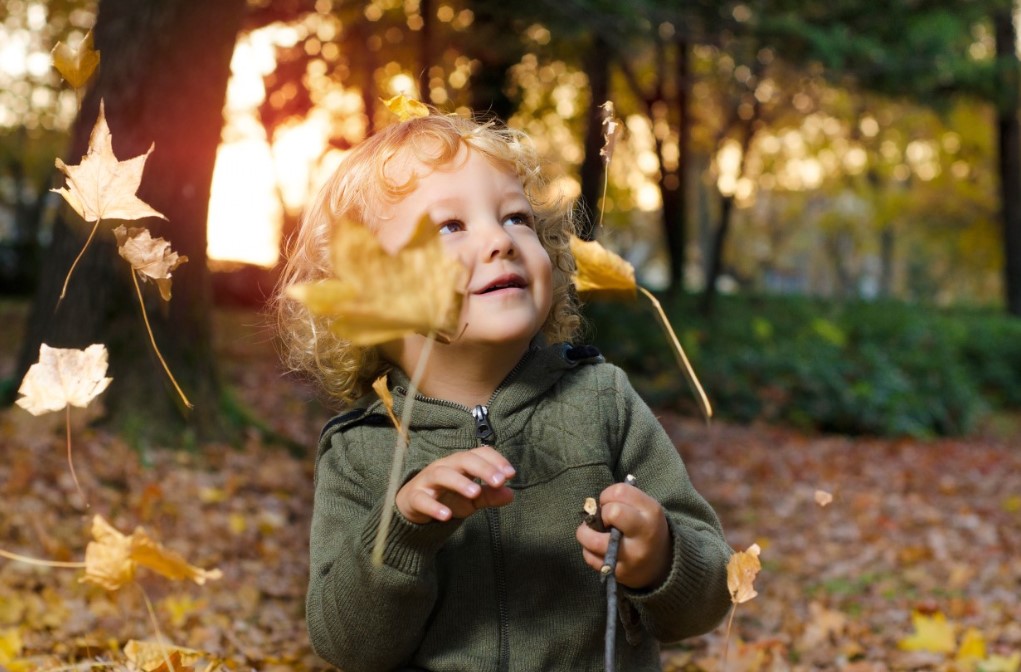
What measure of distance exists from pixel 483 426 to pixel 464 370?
0.10m

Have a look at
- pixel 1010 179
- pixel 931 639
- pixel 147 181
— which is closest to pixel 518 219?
pixel 931 639

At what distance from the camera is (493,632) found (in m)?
1.67

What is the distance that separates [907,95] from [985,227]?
11293 mm

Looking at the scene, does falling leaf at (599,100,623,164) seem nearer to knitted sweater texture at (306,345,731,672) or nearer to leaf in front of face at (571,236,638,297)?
leaf in front of face at (571,236,638,297)

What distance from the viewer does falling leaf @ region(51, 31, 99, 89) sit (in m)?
1.38

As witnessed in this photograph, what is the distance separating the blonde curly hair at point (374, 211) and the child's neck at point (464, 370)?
145 millimetres

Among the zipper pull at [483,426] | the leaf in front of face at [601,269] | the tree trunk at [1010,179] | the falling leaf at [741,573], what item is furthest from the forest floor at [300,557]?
the tree trunk at [1010,179]

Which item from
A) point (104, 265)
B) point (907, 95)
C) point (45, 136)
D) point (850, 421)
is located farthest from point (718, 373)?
point (45, 136)

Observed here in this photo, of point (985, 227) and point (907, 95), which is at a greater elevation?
point (907, 95)

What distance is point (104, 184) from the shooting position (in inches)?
58.4

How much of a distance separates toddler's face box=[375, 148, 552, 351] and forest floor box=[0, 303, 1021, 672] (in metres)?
0.67

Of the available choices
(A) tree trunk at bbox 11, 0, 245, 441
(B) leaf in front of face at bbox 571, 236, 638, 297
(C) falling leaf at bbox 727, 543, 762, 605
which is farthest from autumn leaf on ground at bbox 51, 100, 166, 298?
(A) tree trunk at bbox 11, 0, 245, 441

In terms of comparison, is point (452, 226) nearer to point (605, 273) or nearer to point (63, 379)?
point (605, 273)

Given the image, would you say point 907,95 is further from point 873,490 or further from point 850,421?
point 873,490
